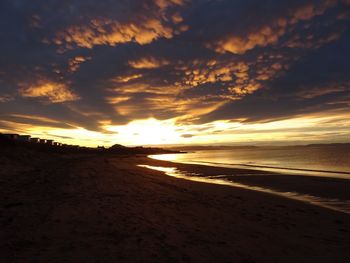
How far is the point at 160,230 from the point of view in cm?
832

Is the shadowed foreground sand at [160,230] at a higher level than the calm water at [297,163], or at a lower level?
lower

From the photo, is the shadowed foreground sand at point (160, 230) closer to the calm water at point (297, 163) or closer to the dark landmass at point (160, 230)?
the dark landmass at point (160, 230)

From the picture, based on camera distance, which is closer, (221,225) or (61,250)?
(61,250)

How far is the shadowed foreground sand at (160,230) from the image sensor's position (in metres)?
6.43

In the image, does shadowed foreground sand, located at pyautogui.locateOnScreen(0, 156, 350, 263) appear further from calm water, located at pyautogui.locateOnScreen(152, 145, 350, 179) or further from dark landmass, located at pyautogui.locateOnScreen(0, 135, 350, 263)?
calm water, located at pyautogui.locateOnScreen(152, 145, 350, 179)

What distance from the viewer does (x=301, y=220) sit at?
10.6 meters

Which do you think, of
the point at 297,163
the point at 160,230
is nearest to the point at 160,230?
the point at 160,230

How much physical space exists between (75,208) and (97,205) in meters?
1.03

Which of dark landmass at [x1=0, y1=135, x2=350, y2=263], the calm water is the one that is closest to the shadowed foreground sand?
dark landmass at [x1=0, y1=135, x2=350, y2=263]

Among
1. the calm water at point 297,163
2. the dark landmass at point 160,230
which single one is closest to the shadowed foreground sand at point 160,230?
the dark landmass at point 160,230

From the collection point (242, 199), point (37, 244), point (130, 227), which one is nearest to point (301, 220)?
point (242, 199)

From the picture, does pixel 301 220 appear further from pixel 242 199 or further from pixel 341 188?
pixel 341 188

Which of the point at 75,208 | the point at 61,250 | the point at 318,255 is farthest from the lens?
the point at 75,208

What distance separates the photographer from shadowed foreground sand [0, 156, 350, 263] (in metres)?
6.43
